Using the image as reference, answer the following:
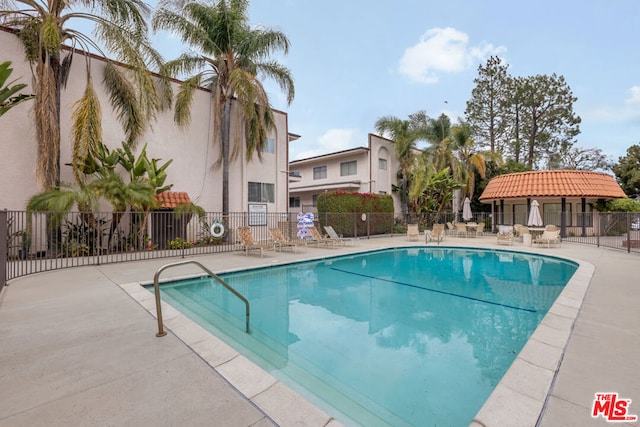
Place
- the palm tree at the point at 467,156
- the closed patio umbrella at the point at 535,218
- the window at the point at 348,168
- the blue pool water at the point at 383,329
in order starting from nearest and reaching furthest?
the blue pool water at the point at 383,329, the closed patio umbrella at the point at 535,218, the palm tree at the point at 467,156, the window at the point at 348,168

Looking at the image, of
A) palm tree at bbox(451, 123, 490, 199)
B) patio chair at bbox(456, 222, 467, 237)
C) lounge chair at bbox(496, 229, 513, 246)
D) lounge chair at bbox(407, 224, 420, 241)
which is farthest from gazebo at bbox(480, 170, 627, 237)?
lounge chair at bbox(407, 224, 420, 241)

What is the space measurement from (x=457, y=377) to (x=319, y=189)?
82.1 feet

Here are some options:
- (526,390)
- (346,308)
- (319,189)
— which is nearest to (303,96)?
(319,189)

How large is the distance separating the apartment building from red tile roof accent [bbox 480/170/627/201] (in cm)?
879

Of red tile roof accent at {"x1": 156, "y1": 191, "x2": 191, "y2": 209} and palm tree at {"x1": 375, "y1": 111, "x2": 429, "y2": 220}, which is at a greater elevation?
palm tree at {"x1": 375, "y1": 111, "x2": 429, "y2": 220}

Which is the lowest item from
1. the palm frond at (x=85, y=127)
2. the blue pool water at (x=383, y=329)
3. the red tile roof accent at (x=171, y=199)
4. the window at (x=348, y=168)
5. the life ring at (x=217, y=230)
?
the blue pool water at (x=383, y=329)

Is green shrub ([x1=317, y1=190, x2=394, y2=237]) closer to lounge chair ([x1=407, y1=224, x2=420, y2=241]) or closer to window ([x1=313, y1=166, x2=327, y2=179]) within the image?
lounge chair ([x1=407, y1=224, x2=420, y2=241])

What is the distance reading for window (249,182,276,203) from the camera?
18033mm

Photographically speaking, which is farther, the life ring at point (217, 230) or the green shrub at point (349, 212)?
the green shrub at point (349, 212)

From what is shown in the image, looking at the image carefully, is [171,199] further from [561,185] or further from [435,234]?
[561,185]

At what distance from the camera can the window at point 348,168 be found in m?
26.4

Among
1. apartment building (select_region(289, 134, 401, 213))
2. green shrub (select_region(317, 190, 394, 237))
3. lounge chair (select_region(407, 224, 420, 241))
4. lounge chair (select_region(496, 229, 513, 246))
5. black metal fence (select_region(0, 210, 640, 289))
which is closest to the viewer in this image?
black metal fence (select_region(0, 210, 640, 289))

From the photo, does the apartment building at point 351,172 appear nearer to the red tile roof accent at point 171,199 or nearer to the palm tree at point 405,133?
the palm tree at point 405,133


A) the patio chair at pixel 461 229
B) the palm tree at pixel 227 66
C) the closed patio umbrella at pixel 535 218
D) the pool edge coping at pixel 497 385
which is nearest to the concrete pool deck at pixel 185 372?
the pool edge coping at pixel 497 385
